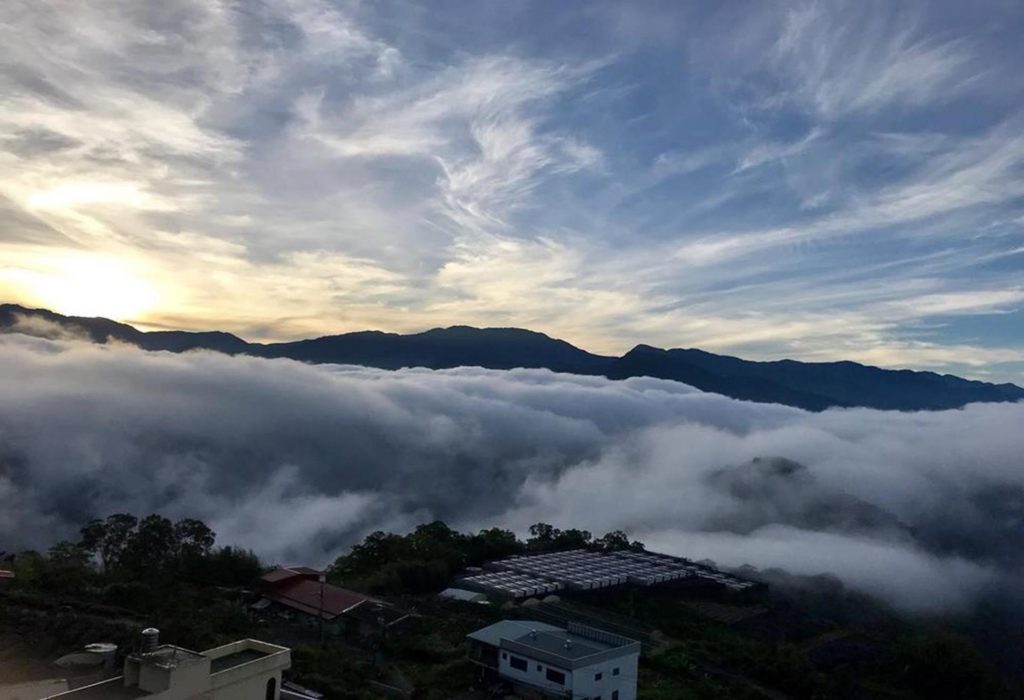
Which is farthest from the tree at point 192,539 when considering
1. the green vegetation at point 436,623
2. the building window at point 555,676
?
the building window at point 555,676

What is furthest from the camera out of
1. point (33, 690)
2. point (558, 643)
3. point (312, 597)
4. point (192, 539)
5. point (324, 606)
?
point (192, 539)

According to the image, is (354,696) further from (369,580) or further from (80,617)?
(369,580)

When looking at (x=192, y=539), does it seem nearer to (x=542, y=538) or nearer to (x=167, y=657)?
(x=542, y=538)

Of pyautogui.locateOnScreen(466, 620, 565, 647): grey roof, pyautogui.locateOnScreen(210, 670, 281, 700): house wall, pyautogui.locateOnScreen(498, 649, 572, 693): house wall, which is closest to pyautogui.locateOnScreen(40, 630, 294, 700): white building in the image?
pyautogui.locateOnScreen(210, 670, 281, 700): house wall

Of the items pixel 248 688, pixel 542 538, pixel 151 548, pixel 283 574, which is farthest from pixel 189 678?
pixel 542 538

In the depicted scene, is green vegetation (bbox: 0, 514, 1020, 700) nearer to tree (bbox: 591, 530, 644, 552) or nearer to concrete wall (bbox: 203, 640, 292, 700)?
tree (bbox: 591, 530, 644, 552)

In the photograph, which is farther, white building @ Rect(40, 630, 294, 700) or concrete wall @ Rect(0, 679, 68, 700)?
concrete wall @ Rect(0, 679, 68, 700)
